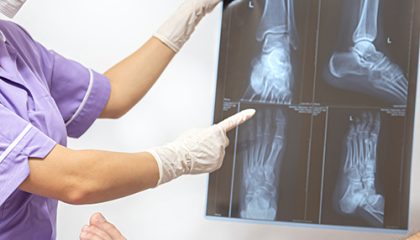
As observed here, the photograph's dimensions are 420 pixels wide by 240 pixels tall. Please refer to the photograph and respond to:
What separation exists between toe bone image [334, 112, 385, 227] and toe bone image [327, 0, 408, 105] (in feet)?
0.23

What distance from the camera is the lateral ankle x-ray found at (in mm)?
1363

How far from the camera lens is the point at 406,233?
55.0 inches

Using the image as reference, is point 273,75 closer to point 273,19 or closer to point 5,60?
point 273,19

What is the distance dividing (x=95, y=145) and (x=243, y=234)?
544mm

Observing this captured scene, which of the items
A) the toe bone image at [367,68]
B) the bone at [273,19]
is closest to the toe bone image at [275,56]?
the bone at [273,19]

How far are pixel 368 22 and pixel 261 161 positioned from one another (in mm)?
464

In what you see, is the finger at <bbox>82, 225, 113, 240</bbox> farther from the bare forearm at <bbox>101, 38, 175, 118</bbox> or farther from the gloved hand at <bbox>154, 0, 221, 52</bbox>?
the gloved hand at <bbox>154, 0, 221, 52</bbox>

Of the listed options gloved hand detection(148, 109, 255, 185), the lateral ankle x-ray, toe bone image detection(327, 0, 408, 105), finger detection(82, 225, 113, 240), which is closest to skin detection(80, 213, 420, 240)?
finger detection(82, 225, 113, 240)

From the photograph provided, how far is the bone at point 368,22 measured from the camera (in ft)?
4.46

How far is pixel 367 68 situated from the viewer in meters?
1.38

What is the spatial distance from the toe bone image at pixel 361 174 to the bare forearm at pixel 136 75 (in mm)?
536

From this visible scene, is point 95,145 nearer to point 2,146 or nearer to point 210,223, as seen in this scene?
point 210,223

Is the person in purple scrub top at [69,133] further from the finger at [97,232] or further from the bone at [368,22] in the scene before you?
the bone at [368,22]

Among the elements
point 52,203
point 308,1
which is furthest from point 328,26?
point 52,203
